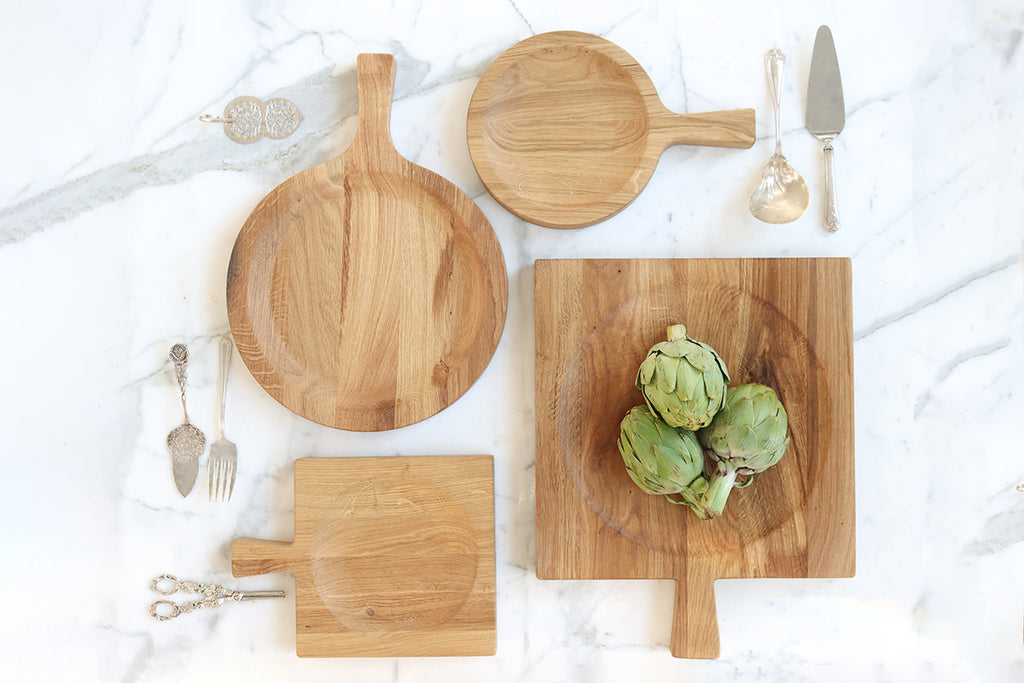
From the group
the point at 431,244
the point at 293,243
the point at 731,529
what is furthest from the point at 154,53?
the point at 731,529

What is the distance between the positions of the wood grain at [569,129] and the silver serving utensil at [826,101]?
117 mm

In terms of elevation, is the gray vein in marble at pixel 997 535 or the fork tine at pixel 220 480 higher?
the fork tine at pixel 220 480

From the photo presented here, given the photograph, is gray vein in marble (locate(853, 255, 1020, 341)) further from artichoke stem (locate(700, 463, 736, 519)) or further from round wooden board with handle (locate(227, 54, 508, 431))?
round wooden board with handle (locate(227, 54, 508, 431))

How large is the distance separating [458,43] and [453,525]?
69 cm

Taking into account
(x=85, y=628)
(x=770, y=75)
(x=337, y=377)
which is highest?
(x=770, y=75)

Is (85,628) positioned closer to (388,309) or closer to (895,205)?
(388,309)

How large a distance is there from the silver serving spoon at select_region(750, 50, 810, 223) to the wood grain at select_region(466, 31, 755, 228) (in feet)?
0.18

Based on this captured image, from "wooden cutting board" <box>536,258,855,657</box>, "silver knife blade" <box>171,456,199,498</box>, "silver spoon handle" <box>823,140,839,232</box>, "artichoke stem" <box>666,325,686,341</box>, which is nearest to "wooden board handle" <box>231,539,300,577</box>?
"silver knife blade" <box>171,456,199,498</box>

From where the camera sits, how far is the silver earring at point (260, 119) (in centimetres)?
100

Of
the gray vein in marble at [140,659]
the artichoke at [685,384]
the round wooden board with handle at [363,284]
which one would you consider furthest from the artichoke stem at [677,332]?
the gray vein in marble at [140,659]

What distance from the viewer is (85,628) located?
1006 mm

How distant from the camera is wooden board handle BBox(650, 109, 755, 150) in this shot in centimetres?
95

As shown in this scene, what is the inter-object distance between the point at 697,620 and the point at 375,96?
0.85 m

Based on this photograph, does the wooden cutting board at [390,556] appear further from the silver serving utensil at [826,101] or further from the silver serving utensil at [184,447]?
the silver serving utensil at [826,101]
